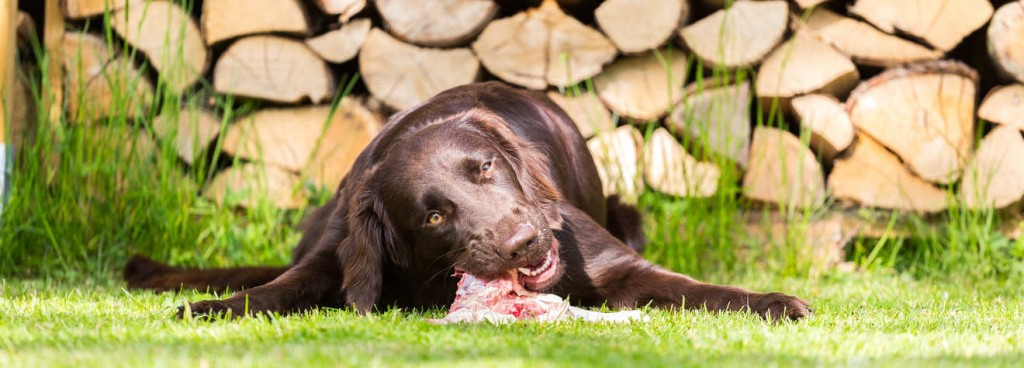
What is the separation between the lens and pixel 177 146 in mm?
4223

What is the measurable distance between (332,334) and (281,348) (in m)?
0.21

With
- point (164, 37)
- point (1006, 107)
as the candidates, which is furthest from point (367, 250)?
point (1006, 107)

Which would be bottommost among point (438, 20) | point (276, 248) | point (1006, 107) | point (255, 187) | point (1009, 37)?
point (276, 248)

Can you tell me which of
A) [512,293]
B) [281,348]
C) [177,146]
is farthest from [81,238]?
[281,348]

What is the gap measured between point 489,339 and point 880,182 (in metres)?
2.65

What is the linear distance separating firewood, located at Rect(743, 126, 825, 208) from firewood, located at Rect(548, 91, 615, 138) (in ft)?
1.99

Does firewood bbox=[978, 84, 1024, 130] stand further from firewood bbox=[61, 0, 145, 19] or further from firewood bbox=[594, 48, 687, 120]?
firewood bbox=[61, 0, 145, 19]

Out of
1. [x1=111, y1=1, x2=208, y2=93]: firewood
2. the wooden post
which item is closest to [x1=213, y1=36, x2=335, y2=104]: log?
[x1=111, y1=1, x2=208, y2=93]: firewood

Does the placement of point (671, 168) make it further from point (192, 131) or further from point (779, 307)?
point (192, 131)

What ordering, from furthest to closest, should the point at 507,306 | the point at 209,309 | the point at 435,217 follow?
the point at 435,217 → the point at 507,306 → the point at 209,309

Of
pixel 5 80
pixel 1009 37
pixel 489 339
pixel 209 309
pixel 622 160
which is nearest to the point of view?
pixel 489 339

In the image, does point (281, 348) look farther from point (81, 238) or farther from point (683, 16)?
point (683, 16)

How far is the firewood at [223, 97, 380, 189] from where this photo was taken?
13.7ft

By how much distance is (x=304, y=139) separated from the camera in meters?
4.23
